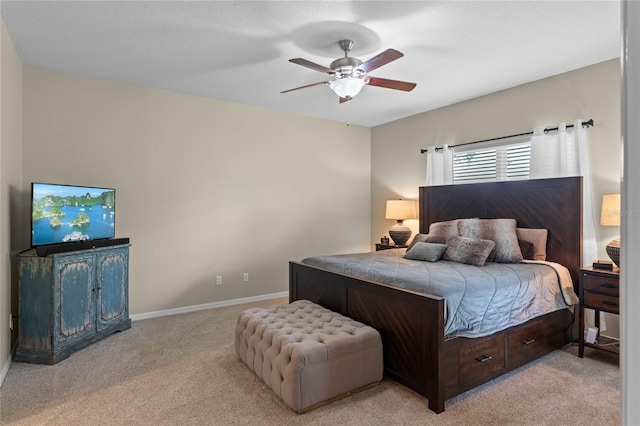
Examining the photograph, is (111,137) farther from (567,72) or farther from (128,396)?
(567,72)

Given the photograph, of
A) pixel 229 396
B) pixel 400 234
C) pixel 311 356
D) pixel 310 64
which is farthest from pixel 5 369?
pixel 400 234

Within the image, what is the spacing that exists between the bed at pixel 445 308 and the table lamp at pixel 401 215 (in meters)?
0.80

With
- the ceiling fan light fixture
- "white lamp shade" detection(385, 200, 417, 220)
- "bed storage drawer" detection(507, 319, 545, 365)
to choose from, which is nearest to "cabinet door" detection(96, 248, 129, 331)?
the ceiling fan light fixture

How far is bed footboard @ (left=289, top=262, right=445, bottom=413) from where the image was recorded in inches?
93.0

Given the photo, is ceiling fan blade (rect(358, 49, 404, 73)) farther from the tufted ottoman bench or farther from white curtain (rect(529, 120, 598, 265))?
white curtain (rect(529, 120, 598, 265))

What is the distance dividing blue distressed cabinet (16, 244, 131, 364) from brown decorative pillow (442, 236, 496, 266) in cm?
344

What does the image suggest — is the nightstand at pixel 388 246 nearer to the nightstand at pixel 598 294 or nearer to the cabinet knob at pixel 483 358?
A: the nightstand at pixel 598 294

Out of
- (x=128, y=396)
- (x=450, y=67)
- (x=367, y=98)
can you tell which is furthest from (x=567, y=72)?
(x=128, y=396)

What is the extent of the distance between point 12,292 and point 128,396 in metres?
1.74

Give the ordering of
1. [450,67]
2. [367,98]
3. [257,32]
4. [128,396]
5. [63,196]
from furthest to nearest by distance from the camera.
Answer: [367,98]
[450,67]
[63,196]
[257,32]
[128,396]

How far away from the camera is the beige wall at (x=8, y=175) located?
2.83 m

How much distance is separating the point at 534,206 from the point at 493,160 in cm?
81

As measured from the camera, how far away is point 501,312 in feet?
8.91

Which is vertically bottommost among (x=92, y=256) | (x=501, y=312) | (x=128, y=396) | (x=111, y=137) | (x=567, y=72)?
(x=128, y=396)
